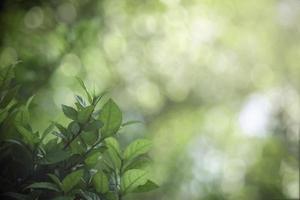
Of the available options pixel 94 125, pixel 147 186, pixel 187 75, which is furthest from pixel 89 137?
pixel 187 75

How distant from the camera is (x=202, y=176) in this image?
3.73m

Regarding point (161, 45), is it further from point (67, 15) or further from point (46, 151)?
point (46, 151)

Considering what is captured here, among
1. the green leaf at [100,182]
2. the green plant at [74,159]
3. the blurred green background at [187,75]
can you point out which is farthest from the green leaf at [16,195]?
the blurred green background at [187,75]

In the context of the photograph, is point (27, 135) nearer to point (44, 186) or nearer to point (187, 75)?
point (44, 186)

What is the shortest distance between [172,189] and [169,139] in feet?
3.29

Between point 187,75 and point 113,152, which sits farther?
point 187,75

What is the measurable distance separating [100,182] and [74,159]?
55 millimetres

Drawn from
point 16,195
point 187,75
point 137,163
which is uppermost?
point 187,75

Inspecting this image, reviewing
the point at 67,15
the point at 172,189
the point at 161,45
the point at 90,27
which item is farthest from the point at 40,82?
the point at 161,45

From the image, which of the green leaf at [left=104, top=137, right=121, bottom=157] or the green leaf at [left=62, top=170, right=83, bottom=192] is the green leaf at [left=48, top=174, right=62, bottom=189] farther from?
the green leaf at [left=104, top=137, right=121, bottom=157]

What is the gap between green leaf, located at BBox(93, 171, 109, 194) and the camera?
27.5 inches

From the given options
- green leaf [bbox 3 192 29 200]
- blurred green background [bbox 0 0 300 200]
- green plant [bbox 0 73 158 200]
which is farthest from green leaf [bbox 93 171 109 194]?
blurred green background [bbox 0 0 300 200]

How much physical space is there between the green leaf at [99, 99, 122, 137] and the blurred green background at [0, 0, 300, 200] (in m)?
0.72

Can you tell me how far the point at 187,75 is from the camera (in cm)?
547
